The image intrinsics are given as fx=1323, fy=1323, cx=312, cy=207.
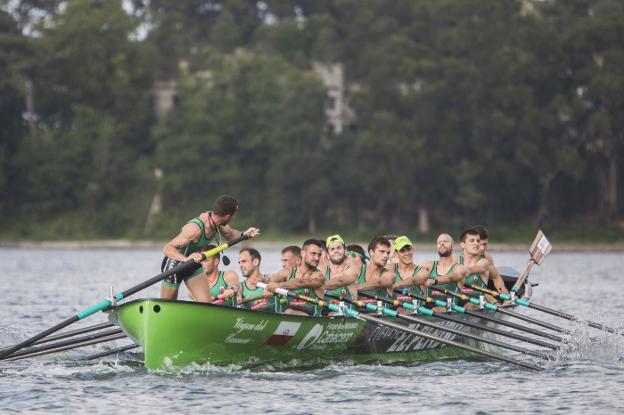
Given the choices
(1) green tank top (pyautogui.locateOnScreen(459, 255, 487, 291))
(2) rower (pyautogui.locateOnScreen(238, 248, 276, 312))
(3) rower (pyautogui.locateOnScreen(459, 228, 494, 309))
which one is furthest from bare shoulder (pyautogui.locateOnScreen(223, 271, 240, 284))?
(1) green tank top (pyautogui.locateOnScreen(459, 255, 487, 291))

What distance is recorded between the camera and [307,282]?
60.4ft

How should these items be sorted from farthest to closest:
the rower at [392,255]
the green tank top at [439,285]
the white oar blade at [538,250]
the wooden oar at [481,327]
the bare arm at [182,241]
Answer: the white oar blade at [538,250] → the green tank top at [439,285] → the rower at [392,255] → the wooden oar at [481,327] → the bare arm at [182,241]

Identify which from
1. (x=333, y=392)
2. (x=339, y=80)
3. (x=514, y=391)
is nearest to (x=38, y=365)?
(x=333, y=392)

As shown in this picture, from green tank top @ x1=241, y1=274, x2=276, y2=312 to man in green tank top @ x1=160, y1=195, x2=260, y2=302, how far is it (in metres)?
2.09

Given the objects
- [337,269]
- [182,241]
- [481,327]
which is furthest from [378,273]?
[182,241]

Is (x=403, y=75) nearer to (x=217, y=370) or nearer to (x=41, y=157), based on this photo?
(x=41, y=157)

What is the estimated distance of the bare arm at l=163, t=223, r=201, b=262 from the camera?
16797mm

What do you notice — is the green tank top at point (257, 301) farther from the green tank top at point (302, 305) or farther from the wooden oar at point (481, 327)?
the wooden oar at point (481, 327)

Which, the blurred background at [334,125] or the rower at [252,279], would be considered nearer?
the rower at [252,279]

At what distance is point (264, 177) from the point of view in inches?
3361

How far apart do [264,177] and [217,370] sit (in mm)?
67914

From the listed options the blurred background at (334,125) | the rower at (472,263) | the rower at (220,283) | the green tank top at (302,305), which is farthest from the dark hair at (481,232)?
the blurred background at (334,125)

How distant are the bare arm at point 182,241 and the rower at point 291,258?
8.87 ft

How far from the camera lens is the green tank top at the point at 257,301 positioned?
1942 centimetres
